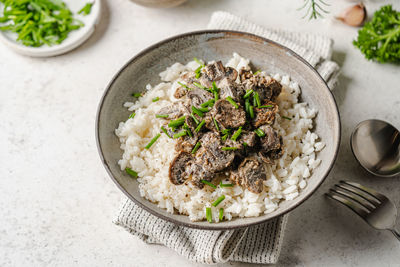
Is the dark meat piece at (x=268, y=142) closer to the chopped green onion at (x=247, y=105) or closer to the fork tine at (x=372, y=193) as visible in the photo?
the chopped green onion at (x=247, y=105)

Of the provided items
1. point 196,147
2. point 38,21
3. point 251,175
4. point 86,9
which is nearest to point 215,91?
point 196,147

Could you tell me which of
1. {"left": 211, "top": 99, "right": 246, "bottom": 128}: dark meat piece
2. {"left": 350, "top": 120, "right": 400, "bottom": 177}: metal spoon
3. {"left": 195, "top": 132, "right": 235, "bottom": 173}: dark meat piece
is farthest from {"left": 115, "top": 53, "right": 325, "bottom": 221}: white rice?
{"left": 350, "top": 120, "right": 400, "bottom": 177}: metal spoon

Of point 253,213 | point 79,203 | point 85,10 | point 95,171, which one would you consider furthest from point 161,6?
point 253,213

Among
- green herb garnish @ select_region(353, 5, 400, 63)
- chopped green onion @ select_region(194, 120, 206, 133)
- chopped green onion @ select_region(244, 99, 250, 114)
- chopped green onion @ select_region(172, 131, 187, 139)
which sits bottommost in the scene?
chopped green onion @ select_region(172, 131, 187, 139)

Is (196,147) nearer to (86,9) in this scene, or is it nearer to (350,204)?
(350,204)

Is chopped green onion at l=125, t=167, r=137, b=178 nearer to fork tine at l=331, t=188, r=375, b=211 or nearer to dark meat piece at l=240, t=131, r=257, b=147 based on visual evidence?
dark meat piece at l=240, t=131, r=257, b=147
